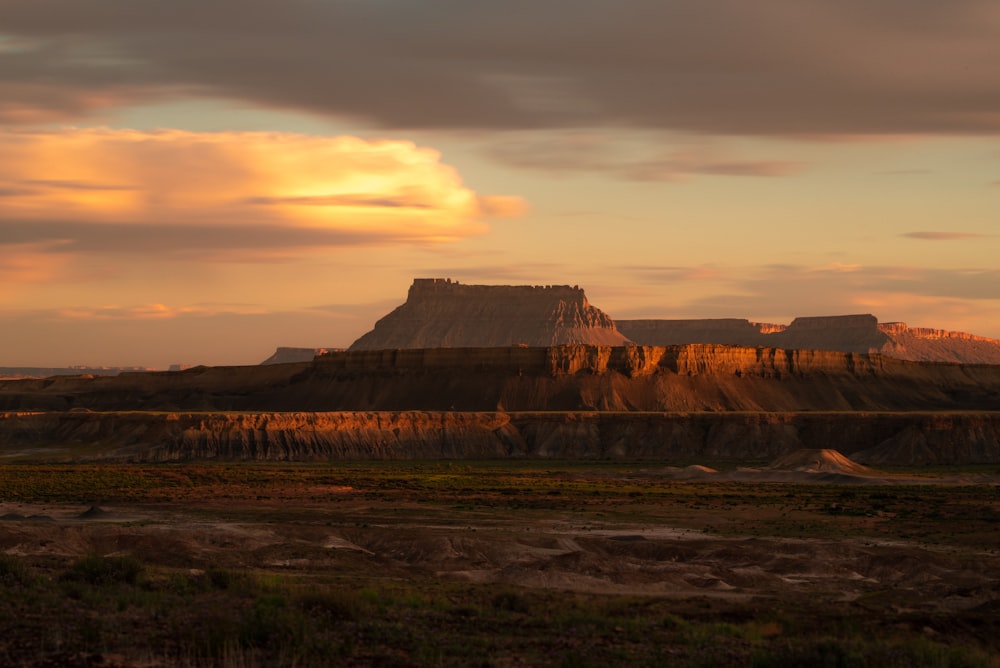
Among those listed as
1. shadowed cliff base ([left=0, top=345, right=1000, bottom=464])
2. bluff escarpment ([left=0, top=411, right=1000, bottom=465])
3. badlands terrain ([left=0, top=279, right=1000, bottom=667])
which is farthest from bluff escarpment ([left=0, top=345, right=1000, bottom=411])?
bluff escarpment ([left=0, top=411, right=1000, bottom=465])

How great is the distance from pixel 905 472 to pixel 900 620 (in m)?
82.7

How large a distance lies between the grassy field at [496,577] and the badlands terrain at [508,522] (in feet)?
0.44

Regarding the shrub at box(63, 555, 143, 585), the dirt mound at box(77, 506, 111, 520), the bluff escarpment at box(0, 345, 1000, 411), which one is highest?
the bluff escarpment at box(0, 345, 1000, 411)

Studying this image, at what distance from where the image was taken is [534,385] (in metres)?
167

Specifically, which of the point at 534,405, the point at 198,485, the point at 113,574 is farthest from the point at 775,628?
the point at 534,405

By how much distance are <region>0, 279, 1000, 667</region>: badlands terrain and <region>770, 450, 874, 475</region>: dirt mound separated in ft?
1.08

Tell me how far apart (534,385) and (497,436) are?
31.1 metres

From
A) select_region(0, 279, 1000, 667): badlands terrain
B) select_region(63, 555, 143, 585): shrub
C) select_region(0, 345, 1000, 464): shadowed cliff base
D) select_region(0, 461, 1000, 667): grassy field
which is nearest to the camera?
select_region(0, 461, 1000, 667): grassy field

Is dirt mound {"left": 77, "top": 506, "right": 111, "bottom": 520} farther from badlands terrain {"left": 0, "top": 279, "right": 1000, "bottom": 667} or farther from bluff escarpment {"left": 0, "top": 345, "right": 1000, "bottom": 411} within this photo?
bluff escarpment {"left": 0, "top": 345, "right": 1000, "bottom": 411}

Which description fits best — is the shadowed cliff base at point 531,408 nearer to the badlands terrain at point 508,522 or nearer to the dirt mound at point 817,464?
the badlands terrain at point 508,522

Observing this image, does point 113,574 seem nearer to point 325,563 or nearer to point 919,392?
point 325,563

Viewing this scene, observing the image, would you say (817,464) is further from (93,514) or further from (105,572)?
(105,572)

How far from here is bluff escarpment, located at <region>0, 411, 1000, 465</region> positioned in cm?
12319

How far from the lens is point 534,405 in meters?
163
